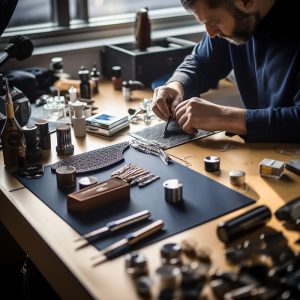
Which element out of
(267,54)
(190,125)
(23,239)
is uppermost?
(267,54)

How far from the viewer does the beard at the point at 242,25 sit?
5.49 feet

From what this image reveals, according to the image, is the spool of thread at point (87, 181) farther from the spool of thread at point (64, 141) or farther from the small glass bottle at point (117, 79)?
the small glass bottle at point (117, 79)

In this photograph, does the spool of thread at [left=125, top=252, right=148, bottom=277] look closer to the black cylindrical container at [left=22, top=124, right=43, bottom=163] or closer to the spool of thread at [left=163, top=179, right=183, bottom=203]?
the spool of thread at [left=163, top=179, right=183, bottom=203]

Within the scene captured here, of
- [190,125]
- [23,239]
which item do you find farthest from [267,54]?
[23,239]

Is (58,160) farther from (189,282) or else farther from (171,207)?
(189,282)

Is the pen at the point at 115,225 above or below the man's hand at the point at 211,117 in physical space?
below

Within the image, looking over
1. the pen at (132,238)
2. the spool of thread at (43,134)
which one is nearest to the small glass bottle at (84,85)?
the spool of thread at (43,134)

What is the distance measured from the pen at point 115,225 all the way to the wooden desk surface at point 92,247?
0.03 meters

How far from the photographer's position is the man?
1.66 metres

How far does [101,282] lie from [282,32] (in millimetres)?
1024

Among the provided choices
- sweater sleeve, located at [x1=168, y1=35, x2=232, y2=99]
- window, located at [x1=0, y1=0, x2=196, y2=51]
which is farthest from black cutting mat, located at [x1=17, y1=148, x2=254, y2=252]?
window, located at [x1=0, y1=0, x2=196, y2=51]

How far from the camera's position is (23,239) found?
1.39 m

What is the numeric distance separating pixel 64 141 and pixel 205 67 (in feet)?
2.31

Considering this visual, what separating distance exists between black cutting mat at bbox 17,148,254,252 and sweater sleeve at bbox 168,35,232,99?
1.84ft
